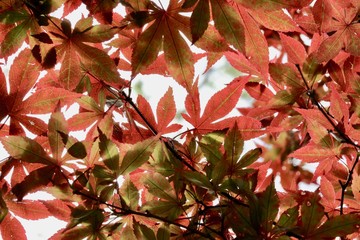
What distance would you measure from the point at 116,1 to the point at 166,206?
387 millimetres

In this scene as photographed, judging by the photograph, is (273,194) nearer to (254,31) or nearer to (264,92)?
(254,31)

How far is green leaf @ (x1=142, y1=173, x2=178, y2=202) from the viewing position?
2.71 ft

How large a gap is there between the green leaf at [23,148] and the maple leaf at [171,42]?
10.2 inches

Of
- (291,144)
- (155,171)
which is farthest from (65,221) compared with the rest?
(291,144)

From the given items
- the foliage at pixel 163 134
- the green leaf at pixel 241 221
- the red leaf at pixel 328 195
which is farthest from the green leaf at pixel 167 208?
the red leaf at pixel 328 195

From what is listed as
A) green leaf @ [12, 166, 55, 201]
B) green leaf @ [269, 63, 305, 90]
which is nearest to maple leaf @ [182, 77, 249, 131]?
green leaf @ [269, 63, 305, 90]

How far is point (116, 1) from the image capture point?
0.79 m

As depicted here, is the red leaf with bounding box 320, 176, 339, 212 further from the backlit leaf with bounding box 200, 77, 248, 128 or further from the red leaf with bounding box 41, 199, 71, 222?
Answer: the red leaf with bounding box 41, 199, 71, 222

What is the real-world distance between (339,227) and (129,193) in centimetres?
37

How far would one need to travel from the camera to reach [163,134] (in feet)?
3.35

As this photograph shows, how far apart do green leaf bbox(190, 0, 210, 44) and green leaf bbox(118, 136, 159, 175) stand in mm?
205

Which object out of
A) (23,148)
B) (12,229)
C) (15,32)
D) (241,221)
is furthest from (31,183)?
(241,221)

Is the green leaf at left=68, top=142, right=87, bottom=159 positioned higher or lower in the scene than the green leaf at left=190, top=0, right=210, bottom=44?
lower

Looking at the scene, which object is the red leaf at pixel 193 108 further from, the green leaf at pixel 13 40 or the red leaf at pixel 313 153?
the green leaf at pixel 13 40
